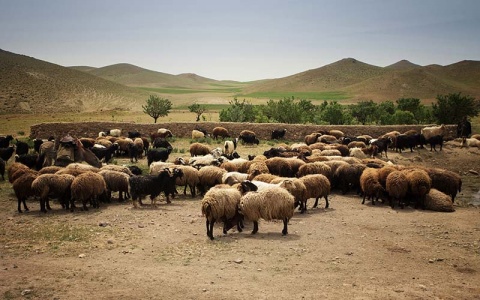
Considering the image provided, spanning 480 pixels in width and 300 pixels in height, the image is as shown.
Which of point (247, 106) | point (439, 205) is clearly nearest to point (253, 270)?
point (439, 205)

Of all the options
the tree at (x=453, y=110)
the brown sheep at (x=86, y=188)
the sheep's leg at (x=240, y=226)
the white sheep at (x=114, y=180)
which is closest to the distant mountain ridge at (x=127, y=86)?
the white sheep at (x=114, y=180)

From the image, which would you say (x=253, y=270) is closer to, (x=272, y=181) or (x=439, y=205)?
(x=272, y=181)

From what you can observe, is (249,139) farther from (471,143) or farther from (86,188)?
(86,188)

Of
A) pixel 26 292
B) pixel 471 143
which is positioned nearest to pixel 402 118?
pixel 471 143

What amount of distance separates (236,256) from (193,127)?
2519cm

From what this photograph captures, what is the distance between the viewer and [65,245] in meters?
9.12

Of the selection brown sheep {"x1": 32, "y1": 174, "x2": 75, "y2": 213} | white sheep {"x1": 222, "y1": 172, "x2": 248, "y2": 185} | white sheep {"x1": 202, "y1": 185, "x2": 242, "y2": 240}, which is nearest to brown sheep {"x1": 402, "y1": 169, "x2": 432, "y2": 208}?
white sheep {"x1": 222, "y1": 172, "x2": 248, "y2": 185}

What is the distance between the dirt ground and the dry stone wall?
18789mm

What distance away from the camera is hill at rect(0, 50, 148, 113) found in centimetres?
6744

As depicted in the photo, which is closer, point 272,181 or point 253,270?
point 253,270

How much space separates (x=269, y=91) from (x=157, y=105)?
104952 millimetres

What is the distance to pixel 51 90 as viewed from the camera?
251 feet

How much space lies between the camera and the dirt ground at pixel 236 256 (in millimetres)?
6887

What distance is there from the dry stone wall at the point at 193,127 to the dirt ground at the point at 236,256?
18.8m
